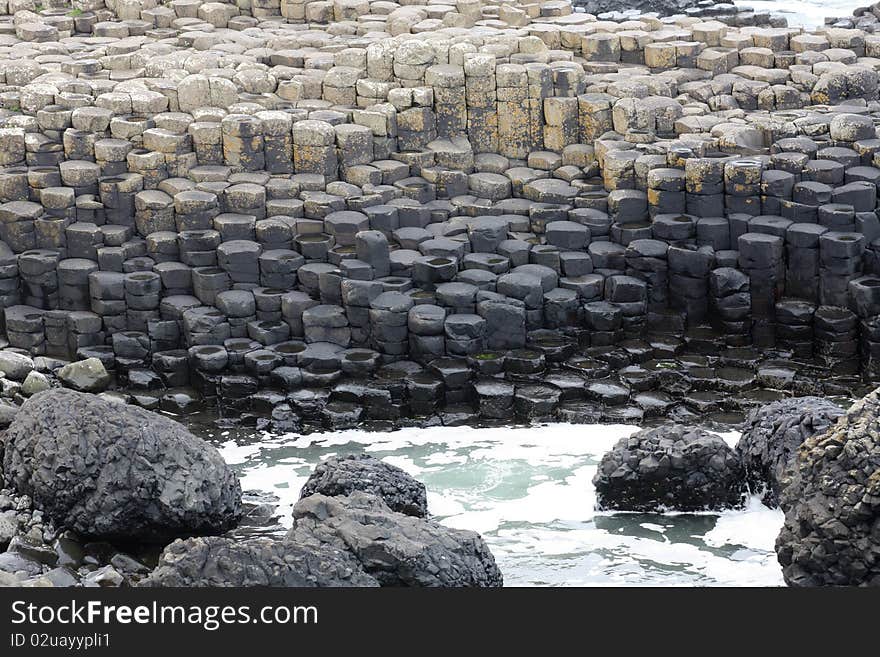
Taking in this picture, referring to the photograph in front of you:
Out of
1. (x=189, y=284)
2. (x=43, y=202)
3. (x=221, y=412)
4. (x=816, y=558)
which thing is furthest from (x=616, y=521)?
(x=43, y=202)

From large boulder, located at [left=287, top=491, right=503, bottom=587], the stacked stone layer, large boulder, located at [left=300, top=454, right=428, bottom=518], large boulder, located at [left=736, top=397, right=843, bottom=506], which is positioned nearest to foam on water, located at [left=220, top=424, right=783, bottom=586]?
large boulder, located at [left=736, top=397, right=843, bottom=506]

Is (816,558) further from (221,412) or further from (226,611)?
(221,412)

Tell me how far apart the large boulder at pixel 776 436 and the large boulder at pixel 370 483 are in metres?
2.82

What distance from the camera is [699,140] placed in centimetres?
1819

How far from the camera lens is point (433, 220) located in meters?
18.1

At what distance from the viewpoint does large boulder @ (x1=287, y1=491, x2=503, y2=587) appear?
11195 millimetres

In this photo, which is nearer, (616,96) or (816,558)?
(816,558)

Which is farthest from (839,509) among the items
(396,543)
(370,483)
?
(370,483)

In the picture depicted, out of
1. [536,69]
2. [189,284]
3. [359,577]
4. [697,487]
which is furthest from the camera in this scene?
[536,69]

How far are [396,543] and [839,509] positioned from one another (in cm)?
307

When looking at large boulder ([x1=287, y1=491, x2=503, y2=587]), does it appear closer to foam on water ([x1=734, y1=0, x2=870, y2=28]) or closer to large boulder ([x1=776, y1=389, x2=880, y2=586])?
large boulder ([x1=776, y1=389, x2=880, y2=586])

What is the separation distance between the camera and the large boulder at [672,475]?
13.4 m

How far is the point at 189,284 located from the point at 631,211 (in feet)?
16.2

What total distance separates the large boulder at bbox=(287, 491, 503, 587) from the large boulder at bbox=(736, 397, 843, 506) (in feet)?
9.42
